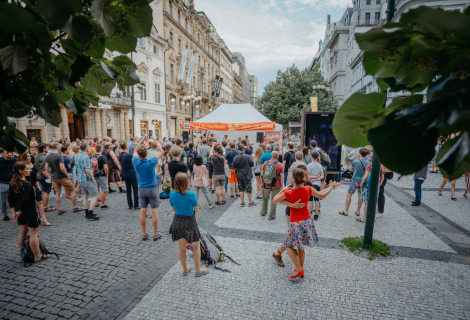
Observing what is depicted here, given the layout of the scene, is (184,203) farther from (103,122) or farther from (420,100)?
(103,122)

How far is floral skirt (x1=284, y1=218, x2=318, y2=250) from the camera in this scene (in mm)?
3945

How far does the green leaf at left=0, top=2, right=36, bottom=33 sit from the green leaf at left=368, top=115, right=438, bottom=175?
1502mm

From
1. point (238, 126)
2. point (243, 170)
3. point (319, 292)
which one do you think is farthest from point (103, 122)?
point (319, 292)

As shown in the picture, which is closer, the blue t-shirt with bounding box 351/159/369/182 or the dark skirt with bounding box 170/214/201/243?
the dark skirt with bounding box 170/214/201/243

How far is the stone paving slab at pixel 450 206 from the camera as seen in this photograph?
22.1 ft

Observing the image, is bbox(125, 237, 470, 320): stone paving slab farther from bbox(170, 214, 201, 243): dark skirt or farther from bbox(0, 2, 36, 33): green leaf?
bbox(0, 2, 36, 33): green leaf

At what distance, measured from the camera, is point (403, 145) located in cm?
77

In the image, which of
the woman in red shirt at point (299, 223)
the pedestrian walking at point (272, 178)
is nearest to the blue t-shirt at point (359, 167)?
the pedestrian walking at point (272, 178)

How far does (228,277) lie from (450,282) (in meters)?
3.57

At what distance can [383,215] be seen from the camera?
23.1 feet

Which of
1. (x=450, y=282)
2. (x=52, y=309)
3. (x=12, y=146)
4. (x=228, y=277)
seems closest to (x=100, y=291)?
(x=52, y=309)

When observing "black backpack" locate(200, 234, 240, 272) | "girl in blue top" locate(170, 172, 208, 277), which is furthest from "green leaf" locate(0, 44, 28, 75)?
"black backpack" locate(200, 234, 240, 272)

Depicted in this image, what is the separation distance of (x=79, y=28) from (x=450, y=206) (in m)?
10.4

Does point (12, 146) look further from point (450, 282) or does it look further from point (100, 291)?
point (450, 282)
